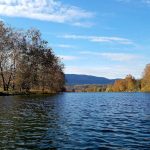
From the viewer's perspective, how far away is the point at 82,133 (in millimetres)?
32344

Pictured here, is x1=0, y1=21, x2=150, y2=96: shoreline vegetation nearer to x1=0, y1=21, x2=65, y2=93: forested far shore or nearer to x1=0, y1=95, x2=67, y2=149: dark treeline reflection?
x1=0, y1=21, x2=65, y2=93: forested far shore

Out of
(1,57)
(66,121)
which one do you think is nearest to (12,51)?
(1,57)

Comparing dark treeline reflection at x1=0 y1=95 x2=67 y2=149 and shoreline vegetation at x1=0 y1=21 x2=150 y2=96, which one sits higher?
shoreline vegetation at x1=0 y1=21 x2=150 y2=96

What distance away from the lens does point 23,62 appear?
428ft

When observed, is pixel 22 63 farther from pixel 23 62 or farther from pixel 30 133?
pixel 30 133

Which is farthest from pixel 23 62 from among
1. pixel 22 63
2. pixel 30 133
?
pixel 30 133

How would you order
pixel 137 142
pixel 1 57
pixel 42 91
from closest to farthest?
pixel 137 142 < pixel 1 57 < pixel 42 91

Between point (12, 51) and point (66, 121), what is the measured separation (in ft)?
288

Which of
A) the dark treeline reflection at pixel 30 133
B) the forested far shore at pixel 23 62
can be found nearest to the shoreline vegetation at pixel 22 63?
the forested far shore at pixel 23 62

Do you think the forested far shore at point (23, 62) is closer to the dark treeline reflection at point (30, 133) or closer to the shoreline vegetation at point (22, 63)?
the shoreline vegetation at point (22, 63)

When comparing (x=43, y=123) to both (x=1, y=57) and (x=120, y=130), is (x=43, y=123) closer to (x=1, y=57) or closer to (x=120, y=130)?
(x=120, y=130)

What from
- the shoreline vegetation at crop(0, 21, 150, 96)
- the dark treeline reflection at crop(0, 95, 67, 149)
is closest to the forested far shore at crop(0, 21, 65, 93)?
the shoreline vegetation at crop(0, 21, 150, 96)

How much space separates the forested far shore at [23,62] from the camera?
406 feet

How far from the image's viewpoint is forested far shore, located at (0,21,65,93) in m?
124
